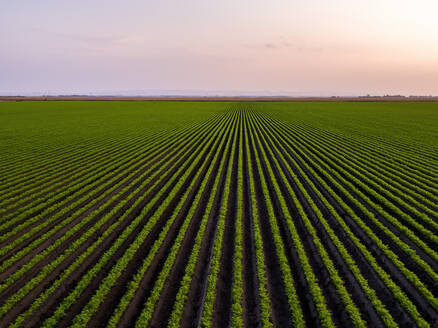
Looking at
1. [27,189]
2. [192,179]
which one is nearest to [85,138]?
[27,189]

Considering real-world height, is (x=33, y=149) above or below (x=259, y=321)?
above

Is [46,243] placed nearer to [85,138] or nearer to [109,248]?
[109,248]

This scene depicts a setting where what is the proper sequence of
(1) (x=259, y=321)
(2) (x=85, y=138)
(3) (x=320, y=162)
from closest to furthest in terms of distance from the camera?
(1) (x=259, y=321) < (3) (x=320, y=162) < (2) (x=85, y=138)

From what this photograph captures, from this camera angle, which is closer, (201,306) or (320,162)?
(201,306)

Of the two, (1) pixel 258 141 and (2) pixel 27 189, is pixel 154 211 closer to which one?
(2) pixel 27 189

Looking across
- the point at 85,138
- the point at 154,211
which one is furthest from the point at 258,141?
the point at 85,138

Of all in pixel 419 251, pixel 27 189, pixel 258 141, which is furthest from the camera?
pixel 258 141
